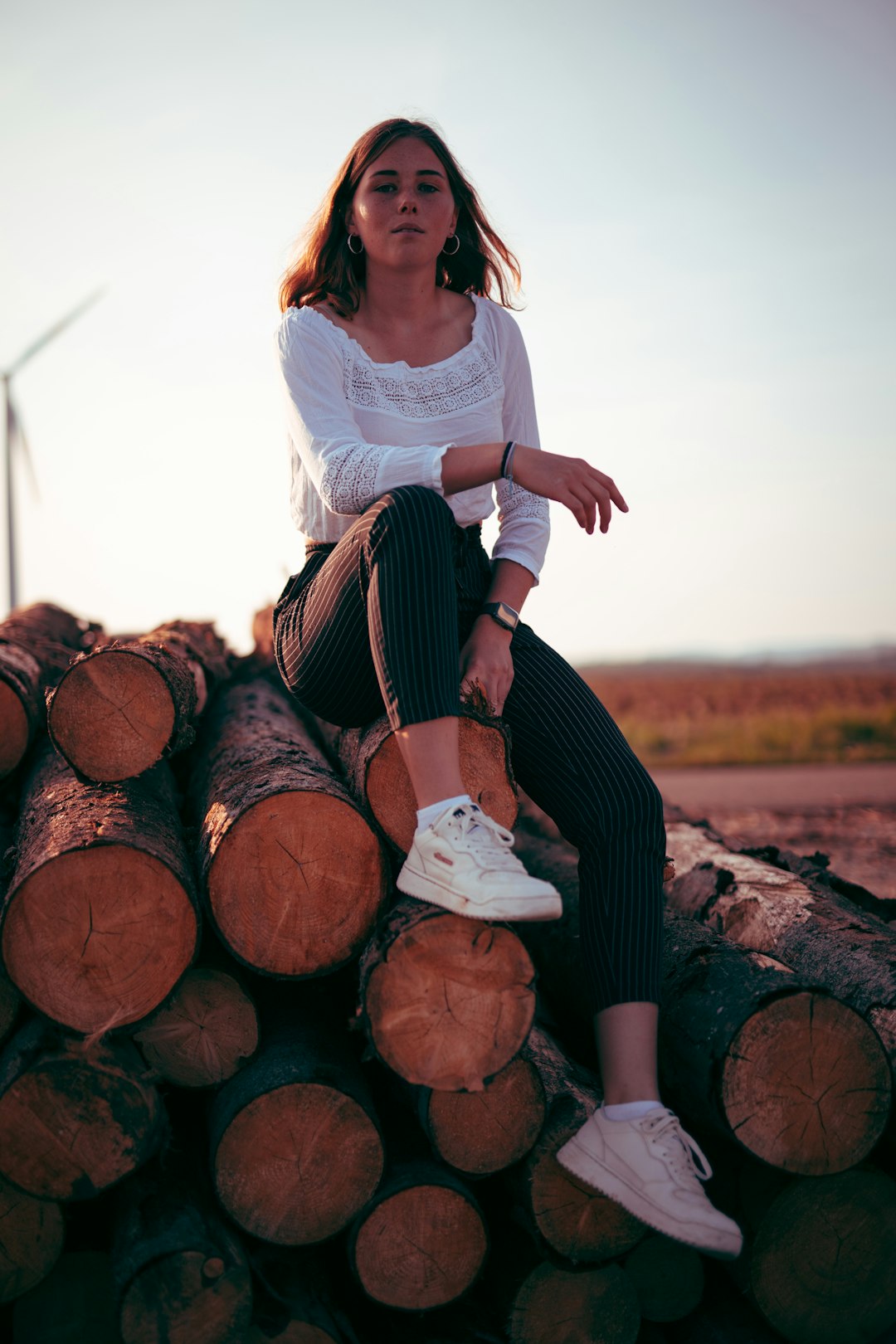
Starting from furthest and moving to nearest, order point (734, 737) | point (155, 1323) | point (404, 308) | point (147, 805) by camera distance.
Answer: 1. point (734, 737)
2. point (404, 308)
3. point (147, 805)
4. point (155, 1323)

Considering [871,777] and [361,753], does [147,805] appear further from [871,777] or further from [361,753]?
[871,777]

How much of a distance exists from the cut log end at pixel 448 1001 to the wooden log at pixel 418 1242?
0.34 metres

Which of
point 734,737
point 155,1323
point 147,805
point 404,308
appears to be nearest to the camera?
point 155,1323

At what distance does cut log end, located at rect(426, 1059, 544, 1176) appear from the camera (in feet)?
7.91

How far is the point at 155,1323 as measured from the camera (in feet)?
7.40

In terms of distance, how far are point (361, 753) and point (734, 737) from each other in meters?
15.6

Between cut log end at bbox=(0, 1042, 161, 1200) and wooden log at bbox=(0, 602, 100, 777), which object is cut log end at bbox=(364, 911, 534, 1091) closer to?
cut log end at bbox=(0, 1042, 161, 1200)

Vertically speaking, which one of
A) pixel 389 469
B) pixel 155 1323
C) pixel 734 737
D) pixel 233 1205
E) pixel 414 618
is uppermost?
pixel 389 469

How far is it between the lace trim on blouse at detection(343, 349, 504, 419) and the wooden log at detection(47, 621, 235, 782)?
0.99 m

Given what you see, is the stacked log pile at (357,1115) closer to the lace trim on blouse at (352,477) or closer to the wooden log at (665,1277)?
the wooden log at (665,1277)

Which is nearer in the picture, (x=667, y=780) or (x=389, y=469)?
(x=389, y=469)

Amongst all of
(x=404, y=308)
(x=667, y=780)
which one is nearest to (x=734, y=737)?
(x=667, y=780)

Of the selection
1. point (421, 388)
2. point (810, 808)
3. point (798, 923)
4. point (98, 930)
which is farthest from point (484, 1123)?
point (810, 808)

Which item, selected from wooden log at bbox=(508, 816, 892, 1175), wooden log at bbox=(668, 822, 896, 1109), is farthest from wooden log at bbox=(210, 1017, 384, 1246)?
wooden log at bbox=(668, 822, 896, 1109)
